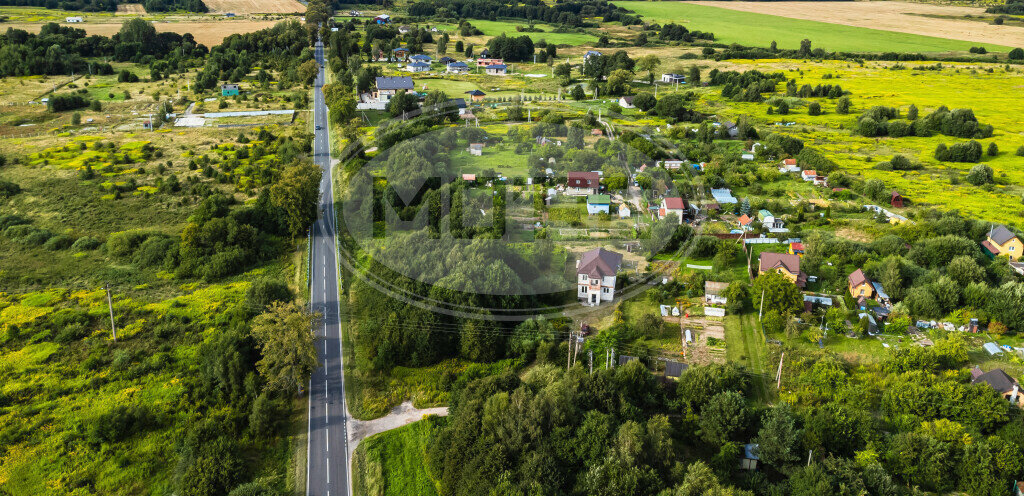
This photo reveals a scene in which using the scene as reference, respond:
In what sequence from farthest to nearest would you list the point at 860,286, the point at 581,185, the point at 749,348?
the point at 581,185 < the point at 860,286 < the point at 749,348

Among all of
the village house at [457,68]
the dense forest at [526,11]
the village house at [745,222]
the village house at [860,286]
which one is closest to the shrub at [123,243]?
the village house at [745,222]

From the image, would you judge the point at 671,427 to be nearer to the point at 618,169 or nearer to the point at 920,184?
the point at 618,169

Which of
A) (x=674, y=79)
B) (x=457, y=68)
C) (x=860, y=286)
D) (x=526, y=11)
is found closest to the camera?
(x=860, y=286)

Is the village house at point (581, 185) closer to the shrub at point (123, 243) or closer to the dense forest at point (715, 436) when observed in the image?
the dense forest at point (715, 436)

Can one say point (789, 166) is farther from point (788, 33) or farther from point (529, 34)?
point (788, 33)

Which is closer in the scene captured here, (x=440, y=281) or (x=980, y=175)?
(x=440, y=281)

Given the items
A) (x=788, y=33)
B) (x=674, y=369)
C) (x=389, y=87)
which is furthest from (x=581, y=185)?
(x=788, y=33)
